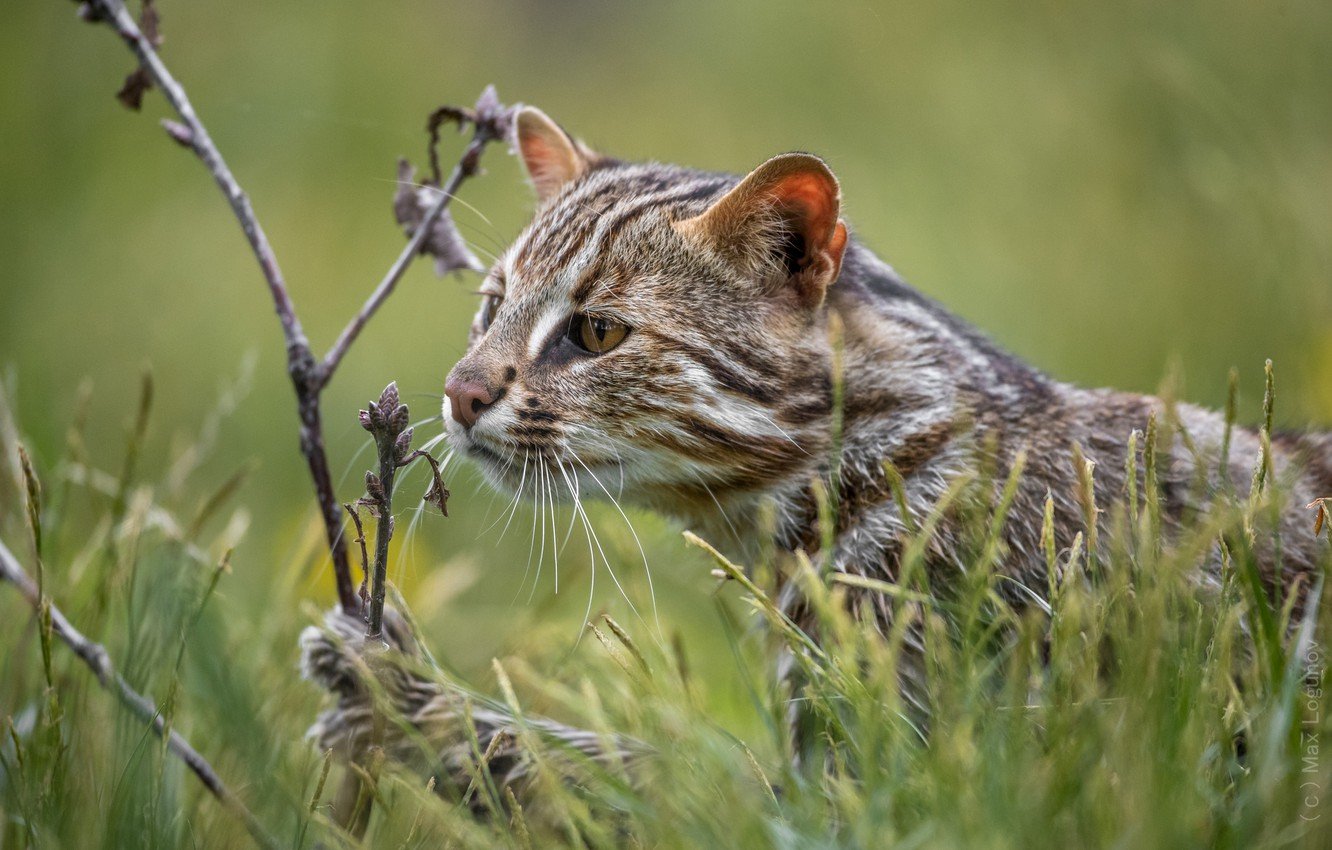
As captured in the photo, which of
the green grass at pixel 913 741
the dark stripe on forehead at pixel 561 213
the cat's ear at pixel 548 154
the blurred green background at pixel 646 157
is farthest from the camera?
the blurred green background at pixel 646 157

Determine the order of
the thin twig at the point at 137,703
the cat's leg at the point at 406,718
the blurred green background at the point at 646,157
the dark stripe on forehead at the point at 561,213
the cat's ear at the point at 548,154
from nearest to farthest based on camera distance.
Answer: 1. the thin twig at the point at 137,703
2. the cat's leg at the point at 406,718
3. the dark stripe on forehead at the point at 561,213
4. the cat's ear at the point at 548,154
5. the blurred green background at the point at 646,157

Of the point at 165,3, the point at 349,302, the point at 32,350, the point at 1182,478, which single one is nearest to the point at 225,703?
the point at 1182,478

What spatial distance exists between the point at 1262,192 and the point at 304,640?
438 centimetres

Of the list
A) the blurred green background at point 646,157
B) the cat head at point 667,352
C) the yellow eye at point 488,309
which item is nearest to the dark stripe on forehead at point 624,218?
the cat head at point 667,352

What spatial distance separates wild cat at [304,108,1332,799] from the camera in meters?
2.87

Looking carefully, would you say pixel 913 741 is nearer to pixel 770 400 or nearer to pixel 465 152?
pixel 770 400

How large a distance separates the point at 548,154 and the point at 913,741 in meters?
2.26

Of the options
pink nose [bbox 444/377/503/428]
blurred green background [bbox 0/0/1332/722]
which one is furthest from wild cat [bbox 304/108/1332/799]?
blurred green background [bbox 0/0/1332/722]

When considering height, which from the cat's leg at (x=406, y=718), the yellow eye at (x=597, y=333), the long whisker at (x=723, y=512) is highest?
the yellow eye at (x=597, y=333)

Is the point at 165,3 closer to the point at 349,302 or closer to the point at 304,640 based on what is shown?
the point at 349,302

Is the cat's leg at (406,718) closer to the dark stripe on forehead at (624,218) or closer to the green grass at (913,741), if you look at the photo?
the green grass at (913,741)

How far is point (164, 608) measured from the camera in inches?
104

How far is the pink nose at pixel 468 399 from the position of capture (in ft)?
9.41

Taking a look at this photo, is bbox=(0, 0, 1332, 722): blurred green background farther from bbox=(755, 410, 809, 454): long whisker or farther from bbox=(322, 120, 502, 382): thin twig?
bbox=(755, 410, 809, 454): long whisker
